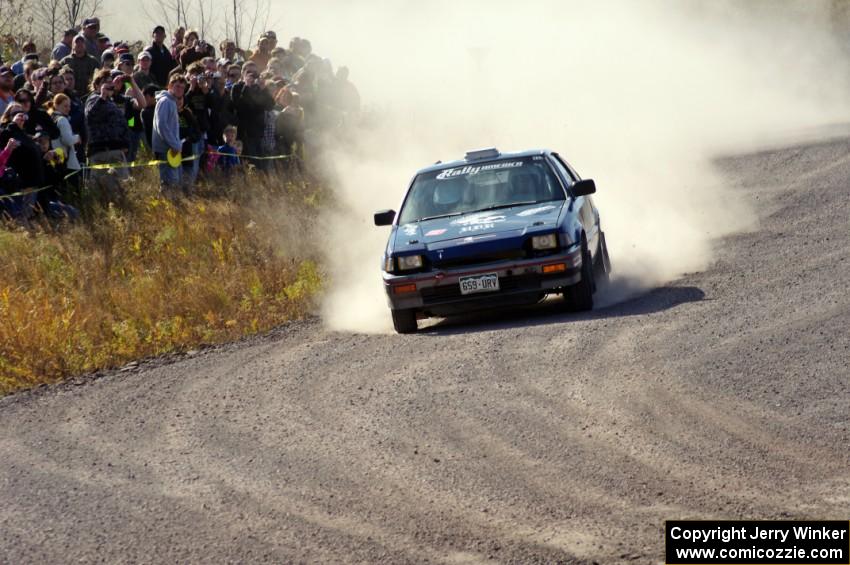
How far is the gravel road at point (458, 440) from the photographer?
6.77 metres

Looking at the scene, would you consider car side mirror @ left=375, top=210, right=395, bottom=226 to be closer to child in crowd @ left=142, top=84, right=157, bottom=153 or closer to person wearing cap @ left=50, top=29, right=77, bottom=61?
child in crowd @ left=142, top=84, right=157, bottom=153

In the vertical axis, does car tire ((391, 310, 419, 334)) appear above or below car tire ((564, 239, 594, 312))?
below

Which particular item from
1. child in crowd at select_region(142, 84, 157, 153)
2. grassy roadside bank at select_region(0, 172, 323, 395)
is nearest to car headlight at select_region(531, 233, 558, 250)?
grassy roadside bank at select_region(0, 172, 323, 395)

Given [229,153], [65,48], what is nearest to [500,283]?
[229,153]

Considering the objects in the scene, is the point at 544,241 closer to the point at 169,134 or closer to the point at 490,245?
the point at 490,245

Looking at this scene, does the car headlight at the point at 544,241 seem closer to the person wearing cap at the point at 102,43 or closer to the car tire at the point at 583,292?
the car tire at the point at 583,292

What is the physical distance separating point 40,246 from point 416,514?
9762 mm

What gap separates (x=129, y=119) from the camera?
1791cm

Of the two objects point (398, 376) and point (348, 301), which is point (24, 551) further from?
point (348, 301)

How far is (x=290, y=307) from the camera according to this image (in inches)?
596

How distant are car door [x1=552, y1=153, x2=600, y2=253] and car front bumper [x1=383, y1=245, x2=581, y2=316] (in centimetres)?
84

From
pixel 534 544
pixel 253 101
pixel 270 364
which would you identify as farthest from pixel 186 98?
pixel 534 544

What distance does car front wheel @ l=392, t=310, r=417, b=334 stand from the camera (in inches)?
494

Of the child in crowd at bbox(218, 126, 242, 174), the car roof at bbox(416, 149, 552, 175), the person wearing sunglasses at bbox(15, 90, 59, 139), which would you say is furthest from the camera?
the child in crowd at bbox(218, 126, 242, 174)
